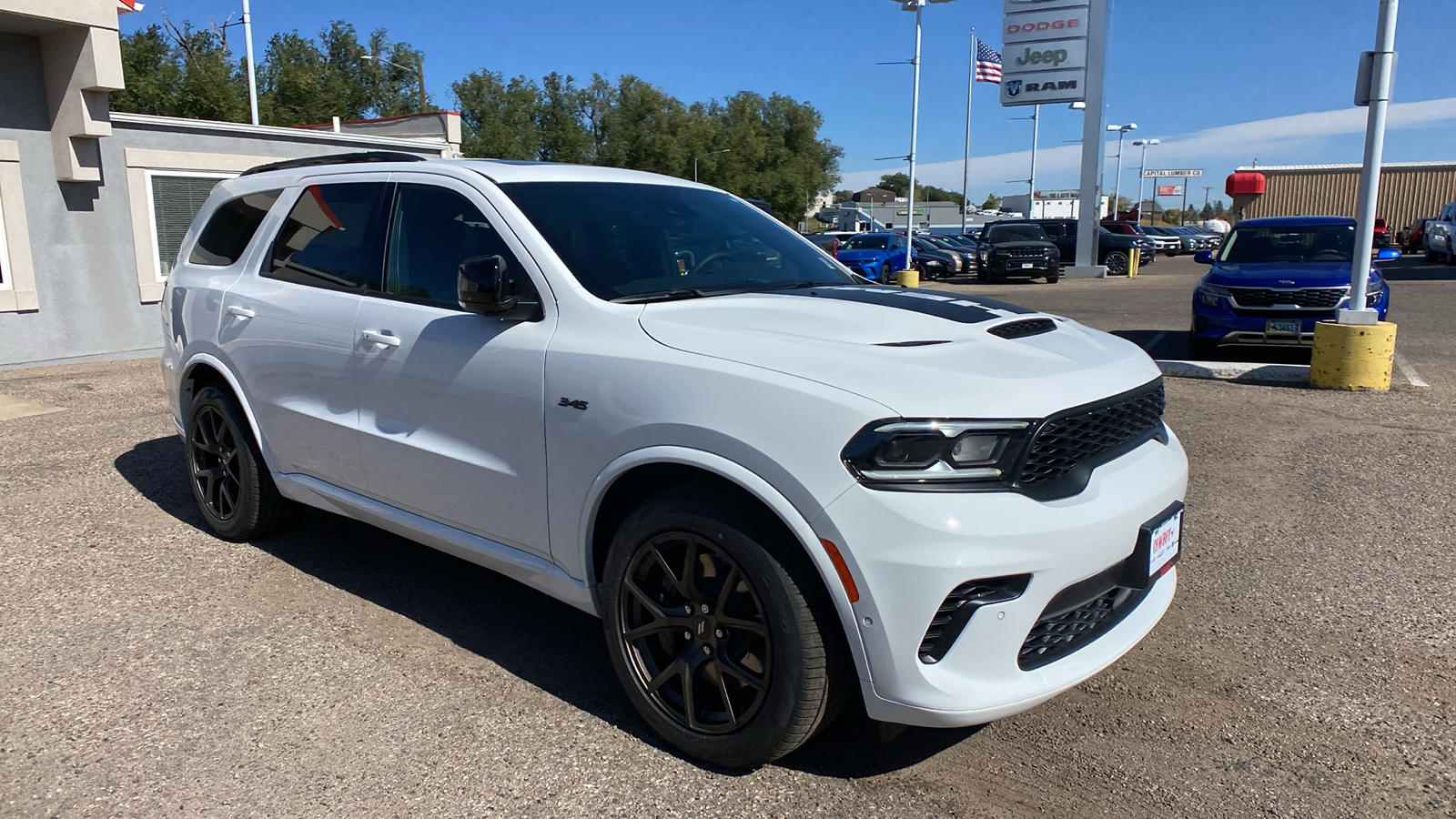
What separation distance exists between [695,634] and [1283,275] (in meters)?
9.63

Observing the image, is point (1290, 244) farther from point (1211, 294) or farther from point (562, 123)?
point (562, 123)

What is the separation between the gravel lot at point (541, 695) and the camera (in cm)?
280

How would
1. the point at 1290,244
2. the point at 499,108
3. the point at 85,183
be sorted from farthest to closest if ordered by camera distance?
the point at 499,108, the point at 85,183, the point at 1290,244

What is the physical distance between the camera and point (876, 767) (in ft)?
9.68

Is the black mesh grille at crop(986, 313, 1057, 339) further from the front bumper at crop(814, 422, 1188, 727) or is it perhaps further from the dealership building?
the dealership building

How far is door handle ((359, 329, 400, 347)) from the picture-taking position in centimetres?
371

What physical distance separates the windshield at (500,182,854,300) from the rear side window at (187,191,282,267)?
1.82 meters

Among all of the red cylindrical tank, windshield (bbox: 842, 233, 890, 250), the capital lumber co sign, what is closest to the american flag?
the capital lumber co sign

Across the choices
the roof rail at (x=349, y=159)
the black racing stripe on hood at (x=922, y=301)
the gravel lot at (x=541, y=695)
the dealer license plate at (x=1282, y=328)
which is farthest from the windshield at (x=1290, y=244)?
the roof rail at (x=349, y=159)

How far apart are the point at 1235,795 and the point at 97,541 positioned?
5.16 meters

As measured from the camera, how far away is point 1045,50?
106 ft

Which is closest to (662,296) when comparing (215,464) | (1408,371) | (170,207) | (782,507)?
(782,507)

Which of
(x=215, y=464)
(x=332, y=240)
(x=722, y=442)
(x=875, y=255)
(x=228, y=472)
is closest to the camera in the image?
(x=722, y=442)

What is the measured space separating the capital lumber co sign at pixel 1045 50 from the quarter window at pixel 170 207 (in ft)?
89.7
